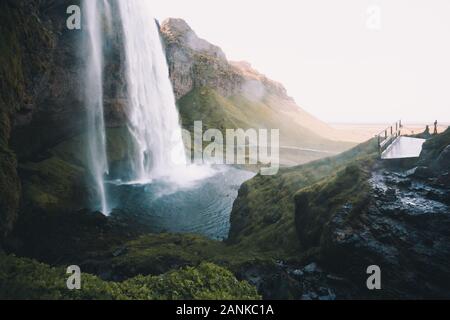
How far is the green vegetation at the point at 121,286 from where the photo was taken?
1216 cm

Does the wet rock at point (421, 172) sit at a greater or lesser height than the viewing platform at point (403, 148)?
lesser

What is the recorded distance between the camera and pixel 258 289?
1555 centimetres

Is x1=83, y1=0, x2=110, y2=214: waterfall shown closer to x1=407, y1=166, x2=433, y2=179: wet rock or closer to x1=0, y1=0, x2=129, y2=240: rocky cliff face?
x1=0, y1=0, x2=129, y2=240: rocky cliff face

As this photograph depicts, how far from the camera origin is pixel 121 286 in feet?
45.8

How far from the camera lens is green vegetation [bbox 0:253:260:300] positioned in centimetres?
1216

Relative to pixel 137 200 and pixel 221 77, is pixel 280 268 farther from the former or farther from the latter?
pixel 221 77

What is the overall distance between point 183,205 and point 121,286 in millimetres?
26032

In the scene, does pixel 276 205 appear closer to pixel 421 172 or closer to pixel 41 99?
pixel 421 172

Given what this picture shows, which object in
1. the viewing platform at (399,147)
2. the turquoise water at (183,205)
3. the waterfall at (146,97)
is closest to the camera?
the viewing platform at (399,147)

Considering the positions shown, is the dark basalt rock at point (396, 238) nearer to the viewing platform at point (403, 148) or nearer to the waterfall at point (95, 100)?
the viewing platform at point (403, 148)

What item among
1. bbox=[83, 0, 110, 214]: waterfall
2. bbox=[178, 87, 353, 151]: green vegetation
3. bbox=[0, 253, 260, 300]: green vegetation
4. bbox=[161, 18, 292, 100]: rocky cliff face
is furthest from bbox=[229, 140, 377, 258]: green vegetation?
bbox=[161, 18, 292, 100]: rocky cliff face

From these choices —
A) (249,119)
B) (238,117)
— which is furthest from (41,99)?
(249,119)

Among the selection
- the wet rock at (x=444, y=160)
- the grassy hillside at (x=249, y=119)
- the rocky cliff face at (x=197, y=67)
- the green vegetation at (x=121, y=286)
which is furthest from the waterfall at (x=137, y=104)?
the rocky cliff face at (x=197, y=67)

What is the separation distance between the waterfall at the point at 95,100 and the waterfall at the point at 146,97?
5940 millimetres
